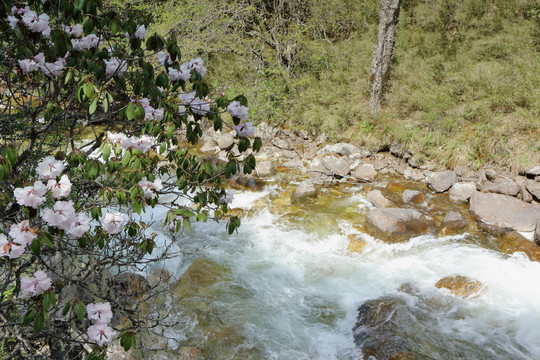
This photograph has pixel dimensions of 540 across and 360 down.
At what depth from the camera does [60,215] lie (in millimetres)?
1615

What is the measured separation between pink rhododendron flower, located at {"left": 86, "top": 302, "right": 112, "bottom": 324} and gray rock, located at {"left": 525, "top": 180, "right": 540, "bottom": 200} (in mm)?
6779

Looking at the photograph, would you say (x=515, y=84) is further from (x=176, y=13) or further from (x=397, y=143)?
(x=176, y=13)

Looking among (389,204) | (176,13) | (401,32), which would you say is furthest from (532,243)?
(176,13)

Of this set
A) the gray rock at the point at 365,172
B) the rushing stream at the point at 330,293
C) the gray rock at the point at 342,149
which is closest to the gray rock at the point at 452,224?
the rushing stream at the point at 330,293

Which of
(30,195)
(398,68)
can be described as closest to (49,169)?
(30,195)

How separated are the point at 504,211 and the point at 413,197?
140 centimetres

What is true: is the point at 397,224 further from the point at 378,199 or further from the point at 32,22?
the point at 32,22

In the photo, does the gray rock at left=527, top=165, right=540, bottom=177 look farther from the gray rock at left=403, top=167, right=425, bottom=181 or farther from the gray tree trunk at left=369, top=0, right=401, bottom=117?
the gray tree trunk at left=369, top=0, right=401, bottom=117

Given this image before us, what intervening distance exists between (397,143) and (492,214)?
103 inches

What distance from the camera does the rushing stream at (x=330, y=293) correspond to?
3758 mm

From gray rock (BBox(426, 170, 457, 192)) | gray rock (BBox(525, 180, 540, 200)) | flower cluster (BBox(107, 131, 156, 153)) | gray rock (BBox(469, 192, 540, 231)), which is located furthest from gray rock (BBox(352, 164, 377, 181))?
flower cluster (BBox(107, 131, 156, 153))

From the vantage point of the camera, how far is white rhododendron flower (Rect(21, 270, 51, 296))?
152cm

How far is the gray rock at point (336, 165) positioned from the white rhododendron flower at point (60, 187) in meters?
6.40

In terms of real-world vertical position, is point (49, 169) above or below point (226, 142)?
above
